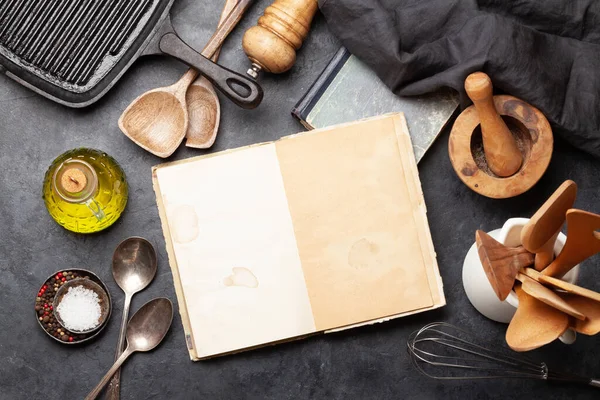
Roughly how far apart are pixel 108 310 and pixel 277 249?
0.26 metres

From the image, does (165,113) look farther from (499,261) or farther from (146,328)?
(499,261)

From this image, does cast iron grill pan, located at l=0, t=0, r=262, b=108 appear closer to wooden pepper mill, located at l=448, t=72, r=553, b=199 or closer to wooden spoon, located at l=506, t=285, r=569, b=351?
wooden pepper mill, located at l=448, t=72, r=553, b=199

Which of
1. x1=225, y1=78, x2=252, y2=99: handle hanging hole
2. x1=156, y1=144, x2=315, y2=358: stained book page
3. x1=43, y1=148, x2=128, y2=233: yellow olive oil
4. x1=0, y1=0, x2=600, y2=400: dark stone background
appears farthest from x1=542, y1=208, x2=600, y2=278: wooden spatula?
x1=43, y1=148, x2=128, y2=233: yellow olive oil

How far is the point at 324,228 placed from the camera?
1093 mm

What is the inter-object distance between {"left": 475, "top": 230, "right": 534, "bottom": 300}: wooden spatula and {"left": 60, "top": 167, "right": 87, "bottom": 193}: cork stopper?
52 centimetres

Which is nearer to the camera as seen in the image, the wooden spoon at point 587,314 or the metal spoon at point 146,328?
the wooden spoon at point 587,314

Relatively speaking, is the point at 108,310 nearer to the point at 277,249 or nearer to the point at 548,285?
the point at 277,249

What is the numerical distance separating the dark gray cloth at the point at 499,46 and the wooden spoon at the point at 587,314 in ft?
0.89

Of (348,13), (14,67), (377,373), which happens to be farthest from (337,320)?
(14,67)

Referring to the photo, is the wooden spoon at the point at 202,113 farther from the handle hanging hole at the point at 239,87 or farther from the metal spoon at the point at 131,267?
the metal spoon at the point at 131,267

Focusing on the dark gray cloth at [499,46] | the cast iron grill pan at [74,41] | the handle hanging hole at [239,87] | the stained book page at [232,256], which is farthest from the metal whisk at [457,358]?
the cast iron grill pan at [74,41]

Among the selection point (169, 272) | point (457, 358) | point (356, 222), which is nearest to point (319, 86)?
point (356, 222)

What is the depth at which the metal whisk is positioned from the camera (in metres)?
1.12

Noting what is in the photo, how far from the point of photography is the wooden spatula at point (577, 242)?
0.81 meters
